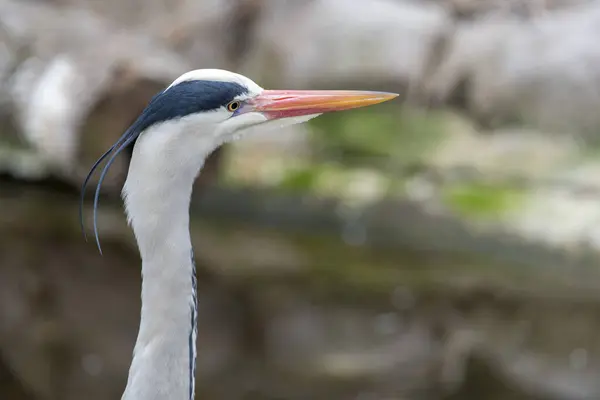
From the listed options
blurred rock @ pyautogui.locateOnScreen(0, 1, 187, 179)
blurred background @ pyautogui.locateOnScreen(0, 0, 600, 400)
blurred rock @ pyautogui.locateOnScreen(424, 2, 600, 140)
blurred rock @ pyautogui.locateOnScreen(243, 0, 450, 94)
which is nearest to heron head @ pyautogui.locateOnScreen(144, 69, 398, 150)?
blurred background @ pyautogui.locateOnScreen(0, 0, 600, 400)

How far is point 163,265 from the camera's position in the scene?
1.60m

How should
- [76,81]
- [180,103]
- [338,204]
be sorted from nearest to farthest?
Answer: [180,103] < [338,204] < [76,81]

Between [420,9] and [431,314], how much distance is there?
2.62 meters

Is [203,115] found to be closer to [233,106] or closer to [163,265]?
[233,106]

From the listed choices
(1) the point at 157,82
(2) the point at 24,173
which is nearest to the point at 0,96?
(2) the point at 24,173

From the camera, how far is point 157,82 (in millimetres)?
5129

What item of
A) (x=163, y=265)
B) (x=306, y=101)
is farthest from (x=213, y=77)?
(x=163, y=265)

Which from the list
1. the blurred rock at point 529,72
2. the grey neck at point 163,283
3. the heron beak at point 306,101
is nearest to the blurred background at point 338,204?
the blurred rock at point 529,72

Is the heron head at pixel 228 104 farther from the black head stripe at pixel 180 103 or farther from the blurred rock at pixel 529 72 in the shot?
the blurred rock at pixel 529 72

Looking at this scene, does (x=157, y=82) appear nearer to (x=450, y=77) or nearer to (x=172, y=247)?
(x=450, y=77)

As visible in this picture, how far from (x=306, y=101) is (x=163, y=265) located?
0.38 m

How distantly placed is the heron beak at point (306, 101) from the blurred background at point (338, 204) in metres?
2.02

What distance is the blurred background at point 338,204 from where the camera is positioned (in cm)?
388

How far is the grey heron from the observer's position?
1554mm
